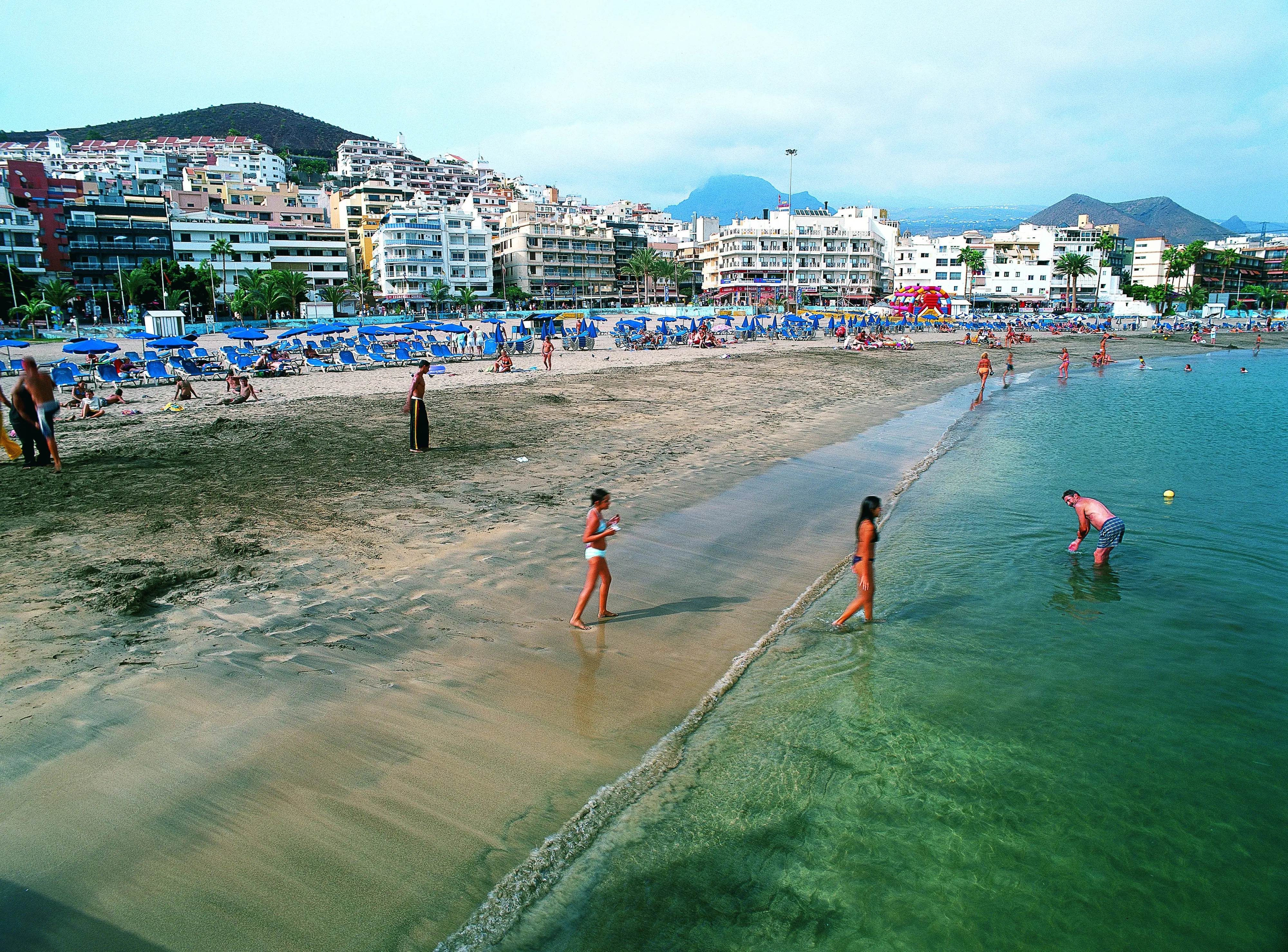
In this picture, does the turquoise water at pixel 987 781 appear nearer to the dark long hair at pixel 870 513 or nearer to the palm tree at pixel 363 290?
the dark long hair at pixel 870 513

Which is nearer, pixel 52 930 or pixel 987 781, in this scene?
pixel 52 930

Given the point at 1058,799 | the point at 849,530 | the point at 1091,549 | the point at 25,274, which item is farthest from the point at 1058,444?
the point at 25,274

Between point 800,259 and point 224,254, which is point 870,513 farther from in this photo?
point 800,259

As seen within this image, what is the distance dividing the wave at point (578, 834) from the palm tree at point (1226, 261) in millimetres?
133746

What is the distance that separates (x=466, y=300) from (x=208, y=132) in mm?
158744

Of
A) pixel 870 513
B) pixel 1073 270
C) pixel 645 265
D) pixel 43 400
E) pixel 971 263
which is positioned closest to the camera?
pixel 870 513

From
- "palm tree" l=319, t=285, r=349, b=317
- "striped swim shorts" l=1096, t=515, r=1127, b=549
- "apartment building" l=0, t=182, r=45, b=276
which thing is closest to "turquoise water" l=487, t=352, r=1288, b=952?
"striped swim shorts" l=1096, t=515, r=1127, b=549

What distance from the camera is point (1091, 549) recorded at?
10062 millimetres

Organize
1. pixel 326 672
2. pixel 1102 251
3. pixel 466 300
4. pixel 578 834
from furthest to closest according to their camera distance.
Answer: pixel 1102 251 → pixel 466 300 → pixel 326 672 → pixel 578 834

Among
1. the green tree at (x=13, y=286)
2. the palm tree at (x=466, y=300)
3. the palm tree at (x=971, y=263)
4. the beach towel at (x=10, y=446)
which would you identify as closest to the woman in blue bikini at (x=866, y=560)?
the beach towel at (x=10, y=446)

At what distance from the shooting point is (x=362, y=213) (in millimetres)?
94812

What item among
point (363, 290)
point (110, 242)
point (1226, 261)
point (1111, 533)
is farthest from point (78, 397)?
point (1226, 261)

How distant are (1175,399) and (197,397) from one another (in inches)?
1282

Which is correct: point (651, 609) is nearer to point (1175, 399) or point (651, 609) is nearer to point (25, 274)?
point (1175, 399)
